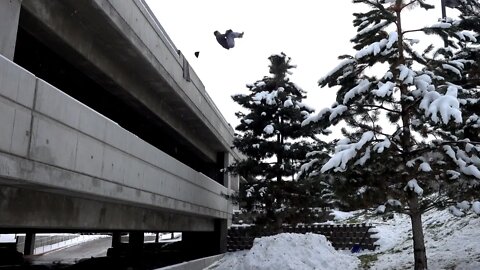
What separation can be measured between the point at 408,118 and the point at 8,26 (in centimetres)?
909

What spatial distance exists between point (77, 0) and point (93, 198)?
4202 millimetres

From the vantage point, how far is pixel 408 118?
1077cm

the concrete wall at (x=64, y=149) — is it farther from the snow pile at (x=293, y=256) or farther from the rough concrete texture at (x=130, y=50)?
the snow pile at (x=293, y=256)

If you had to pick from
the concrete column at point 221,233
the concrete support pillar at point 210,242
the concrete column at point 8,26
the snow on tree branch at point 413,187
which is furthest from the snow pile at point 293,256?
the concrete column at point 8,26

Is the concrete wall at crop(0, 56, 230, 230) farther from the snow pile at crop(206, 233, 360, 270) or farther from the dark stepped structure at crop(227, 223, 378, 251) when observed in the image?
the dark stepped structure at crop(227, 223, 378, 251)

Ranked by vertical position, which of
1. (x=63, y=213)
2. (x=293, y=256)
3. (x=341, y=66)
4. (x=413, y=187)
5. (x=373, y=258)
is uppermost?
(x=341, y=66)

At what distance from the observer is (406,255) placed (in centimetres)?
1321

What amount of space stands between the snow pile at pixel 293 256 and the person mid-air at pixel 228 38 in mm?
6767

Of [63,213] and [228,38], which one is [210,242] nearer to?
[228,38]

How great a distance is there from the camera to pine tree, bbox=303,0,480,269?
9094 mm

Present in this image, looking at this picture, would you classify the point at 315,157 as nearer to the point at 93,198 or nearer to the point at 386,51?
the point at 386,51

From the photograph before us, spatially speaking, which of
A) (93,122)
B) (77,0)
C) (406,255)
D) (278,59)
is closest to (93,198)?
(93,122)

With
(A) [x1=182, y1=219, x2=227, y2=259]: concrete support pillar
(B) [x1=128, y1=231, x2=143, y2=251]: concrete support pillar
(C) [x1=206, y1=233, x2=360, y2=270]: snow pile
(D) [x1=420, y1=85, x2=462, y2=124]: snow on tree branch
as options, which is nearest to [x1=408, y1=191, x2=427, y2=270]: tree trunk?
(D) [x1=420, y1=85, x2=462, y2=124]: snow on tree branch

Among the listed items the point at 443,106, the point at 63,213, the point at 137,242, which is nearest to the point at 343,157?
the point at 443,106
